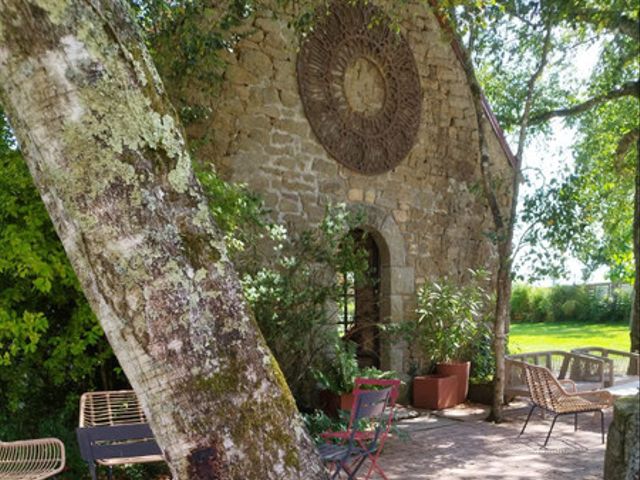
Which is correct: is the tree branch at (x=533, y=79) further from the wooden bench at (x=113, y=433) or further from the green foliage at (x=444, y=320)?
the wooden bench at (x=113, y=433)

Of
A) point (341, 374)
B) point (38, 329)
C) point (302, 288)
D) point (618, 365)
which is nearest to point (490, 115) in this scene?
point (618, 365)

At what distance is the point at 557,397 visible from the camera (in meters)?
5.81

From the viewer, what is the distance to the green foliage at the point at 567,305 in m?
18.9

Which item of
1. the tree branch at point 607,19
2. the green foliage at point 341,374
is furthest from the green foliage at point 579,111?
the green foliage at point 341,374

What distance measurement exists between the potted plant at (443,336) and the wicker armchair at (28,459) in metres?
4.51

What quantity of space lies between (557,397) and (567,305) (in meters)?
14.9

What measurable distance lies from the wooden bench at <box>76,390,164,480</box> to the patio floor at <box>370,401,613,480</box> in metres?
1.84

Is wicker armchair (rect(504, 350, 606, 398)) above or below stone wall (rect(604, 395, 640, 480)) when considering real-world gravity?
below

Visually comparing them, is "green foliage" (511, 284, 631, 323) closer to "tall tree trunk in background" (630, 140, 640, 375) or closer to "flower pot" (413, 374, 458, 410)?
"tall tree trunk in background" (630, 140, 640, 375)

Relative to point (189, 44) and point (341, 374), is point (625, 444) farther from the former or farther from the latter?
point (189, 44)

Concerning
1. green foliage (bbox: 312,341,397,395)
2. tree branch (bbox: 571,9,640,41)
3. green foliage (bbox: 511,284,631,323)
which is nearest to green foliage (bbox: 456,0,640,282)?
tree branch (bbox: 571,9,640,41)

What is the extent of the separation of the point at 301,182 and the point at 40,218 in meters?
3.03

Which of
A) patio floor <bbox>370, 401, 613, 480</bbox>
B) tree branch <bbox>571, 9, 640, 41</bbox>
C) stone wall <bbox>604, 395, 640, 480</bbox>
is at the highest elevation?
tree branch <bbox>571, 9, 640, 41</bbox>

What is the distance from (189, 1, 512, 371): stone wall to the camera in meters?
6.49
